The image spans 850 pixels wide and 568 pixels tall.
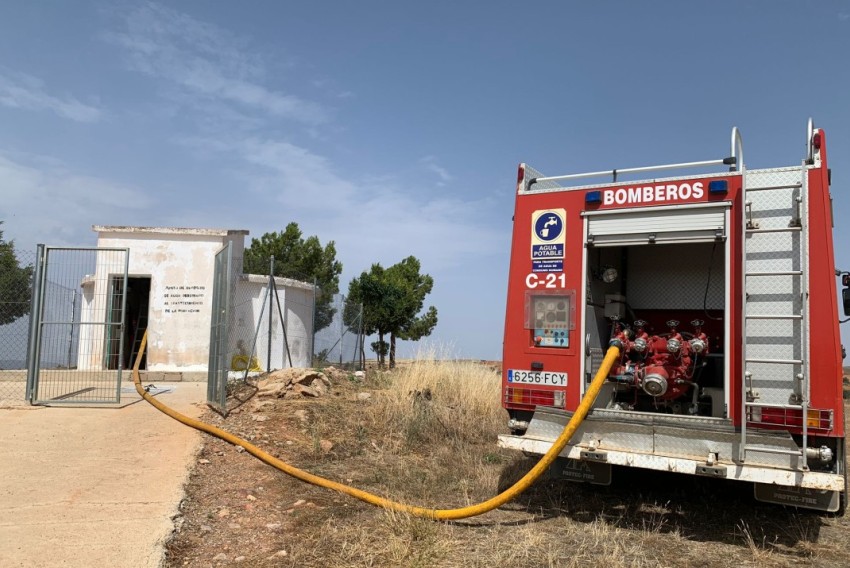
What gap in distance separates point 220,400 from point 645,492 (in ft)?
19.5

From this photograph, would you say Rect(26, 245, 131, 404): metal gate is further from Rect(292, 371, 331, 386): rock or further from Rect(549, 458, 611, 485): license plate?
Rect(549, 458, 611, 485): license plate

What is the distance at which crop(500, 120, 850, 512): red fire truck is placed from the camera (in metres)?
4.90

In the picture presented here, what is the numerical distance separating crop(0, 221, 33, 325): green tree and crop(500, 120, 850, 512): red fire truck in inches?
372

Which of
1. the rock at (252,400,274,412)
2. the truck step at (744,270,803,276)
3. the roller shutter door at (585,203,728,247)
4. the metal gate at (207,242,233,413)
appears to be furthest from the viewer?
the rock at (252,400,274,412)

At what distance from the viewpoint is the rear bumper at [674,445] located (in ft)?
15.4

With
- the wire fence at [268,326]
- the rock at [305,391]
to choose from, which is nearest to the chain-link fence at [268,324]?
the wire fence at [268,326]

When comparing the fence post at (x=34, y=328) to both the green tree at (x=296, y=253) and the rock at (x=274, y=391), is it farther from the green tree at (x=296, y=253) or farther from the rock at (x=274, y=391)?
the green tree at (x=296, y=253)

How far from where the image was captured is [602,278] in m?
6.94

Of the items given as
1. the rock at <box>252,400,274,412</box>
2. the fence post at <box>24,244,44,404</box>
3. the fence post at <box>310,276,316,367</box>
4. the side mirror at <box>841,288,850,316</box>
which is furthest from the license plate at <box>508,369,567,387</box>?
the fence post at <box>310,276,316,367</box>

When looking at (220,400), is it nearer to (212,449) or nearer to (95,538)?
(212,449)

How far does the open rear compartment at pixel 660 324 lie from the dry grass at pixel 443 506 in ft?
3.24

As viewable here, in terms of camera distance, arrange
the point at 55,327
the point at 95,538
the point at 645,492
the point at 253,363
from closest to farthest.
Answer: the point at 95,538, the point at 645,492, the point at 55,327, the point at 253,363

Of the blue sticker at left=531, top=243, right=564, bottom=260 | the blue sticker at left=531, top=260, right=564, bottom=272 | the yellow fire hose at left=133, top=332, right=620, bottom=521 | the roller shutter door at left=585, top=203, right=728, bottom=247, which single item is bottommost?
the yellow fire hose at left=133, top=332, right=620, bottom=521

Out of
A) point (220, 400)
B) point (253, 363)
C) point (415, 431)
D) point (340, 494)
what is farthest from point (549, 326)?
point (253, 363)
